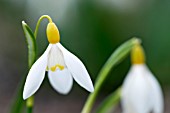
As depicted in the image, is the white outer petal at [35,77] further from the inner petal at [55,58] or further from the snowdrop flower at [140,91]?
the snowdrop flower at [140,91]

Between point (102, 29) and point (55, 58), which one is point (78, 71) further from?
point (102, 29)

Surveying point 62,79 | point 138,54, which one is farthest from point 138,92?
point 62,79

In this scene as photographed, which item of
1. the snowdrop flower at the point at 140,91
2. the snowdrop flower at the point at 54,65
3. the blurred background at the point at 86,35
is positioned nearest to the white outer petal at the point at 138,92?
the snowdrop flower at the point at 140,91

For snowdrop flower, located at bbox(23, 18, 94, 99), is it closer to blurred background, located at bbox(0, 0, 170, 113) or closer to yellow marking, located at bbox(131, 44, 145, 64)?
yellow marking, located at bbox(131, 44, 145, 64)

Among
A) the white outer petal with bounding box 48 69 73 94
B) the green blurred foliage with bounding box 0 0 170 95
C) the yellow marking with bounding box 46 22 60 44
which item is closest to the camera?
the yellow marking with bounding box 46 22 60 44

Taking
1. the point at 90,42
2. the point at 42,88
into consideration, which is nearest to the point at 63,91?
the point at 90,42

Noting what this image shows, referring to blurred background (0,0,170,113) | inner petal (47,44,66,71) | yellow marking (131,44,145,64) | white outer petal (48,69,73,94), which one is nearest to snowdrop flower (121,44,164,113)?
yellow marking (131,44,145,64)
